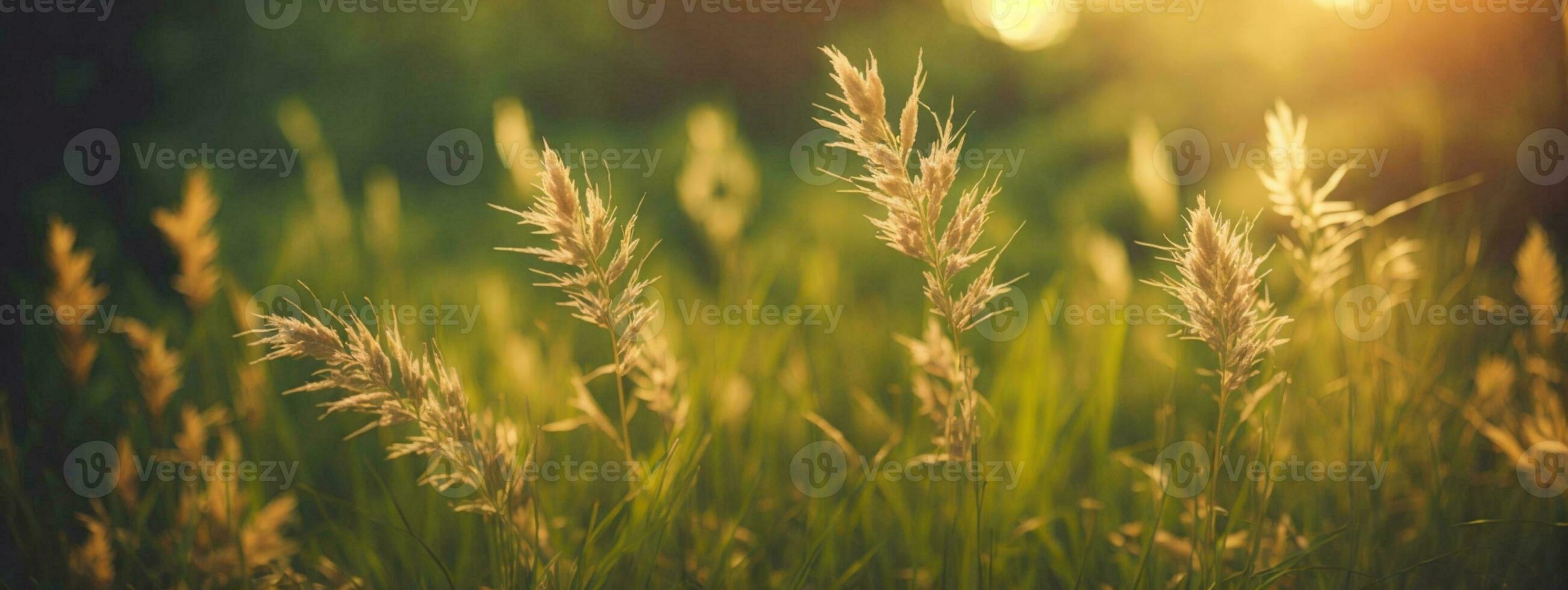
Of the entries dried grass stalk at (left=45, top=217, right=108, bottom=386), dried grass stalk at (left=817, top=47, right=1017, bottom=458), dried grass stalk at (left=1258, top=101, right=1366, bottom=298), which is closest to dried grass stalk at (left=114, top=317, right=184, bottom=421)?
dried grass stalk at (left=45, top=217, right=108, bottom=386)

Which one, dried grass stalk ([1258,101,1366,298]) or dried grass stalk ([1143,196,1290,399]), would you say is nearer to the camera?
dried grass stalk ([1143,196,1290,399])

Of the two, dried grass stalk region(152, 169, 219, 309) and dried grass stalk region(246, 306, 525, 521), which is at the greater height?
dried grass stalk region(152, 169, 219, 309)

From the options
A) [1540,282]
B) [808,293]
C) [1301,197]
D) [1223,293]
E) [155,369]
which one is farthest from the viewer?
[808,293]

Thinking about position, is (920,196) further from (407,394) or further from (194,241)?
(194,241)

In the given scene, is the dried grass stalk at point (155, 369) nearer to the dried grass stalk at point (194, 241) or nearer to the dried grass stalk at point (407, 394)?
the dried grass stalk at point (194, 241)

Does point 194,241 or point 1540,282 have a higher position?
point 194,241

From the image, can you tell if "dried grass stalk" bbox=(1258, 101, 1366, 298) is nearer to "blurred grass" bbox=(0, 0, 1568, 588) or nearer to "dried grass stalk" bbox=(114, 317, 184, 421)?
"blurred grass" bbox=(0, 0, 1568, 588)

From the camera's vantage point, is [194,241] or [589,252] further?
[194,241]

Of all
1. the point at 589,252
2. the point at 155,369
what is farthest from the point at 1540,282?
the point at 155,369

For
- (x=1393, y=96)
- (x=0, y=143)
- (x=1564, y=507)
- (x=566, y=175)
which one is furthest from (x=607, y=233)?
(x=1393, y=96)

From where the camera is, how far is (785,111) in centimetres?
662

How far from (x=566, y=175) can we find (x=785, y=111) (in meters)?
5.77

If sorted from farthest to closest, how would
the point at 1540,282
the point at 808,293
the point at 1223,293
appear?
the point at 808,293 → the point at 1540,282 → the point at 1223,293

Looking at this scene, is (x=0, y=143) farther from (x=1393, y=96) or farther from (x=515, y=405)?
(x=1393, y=96)
